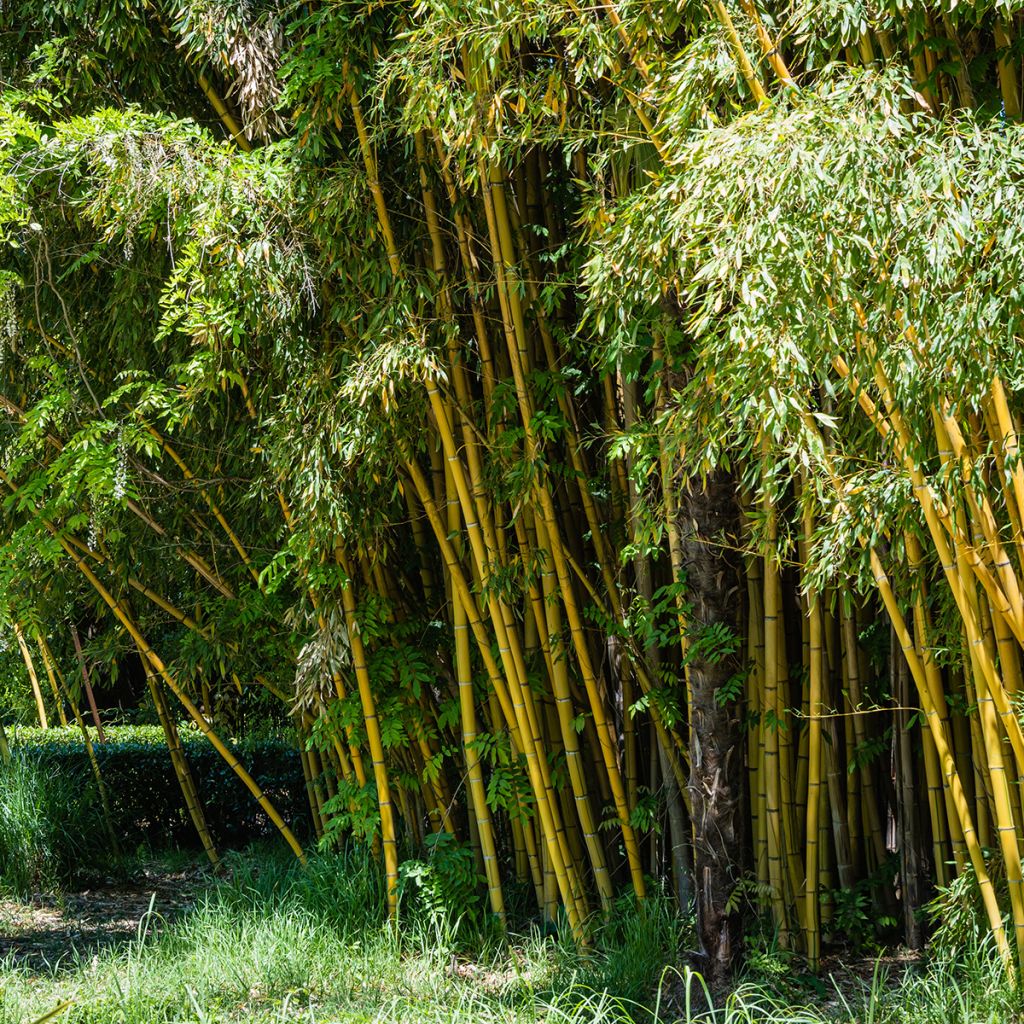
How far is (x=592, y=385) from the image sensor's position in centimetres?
377

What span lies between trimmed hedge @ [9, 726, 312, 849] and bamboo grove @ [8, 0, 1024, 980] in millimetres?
2125

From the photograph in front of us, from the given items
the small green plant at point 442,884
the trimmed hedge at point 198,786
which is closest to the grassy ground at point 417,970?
the small green plant at point 442,884

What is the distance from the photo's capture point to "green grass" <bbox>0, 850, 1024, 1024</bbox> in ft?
9.43

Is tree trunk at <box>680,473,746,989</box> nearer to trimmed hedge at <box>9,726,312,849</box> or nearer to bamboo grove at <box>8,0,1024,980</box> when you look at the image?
bamboo grove at <box>8,0,1024,980</box>

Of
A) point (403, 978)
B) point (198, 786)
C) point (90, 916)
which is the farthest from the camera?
point (198, 786)

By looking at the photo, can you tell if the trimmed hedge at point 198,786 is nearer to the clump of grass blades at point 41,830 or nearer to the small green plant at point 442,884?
the clump of grass blades at point 41,830

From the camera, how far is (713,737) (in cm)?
322

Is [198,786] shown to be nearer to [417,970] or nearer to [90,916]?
[90,916]

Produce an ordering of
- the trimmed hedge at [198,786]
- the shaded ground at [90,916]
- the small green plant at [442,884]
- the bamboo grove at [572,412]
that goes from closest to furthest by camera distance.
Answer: the bamboo grove at [572,412], the small green plant at [442,884], the shaded ground at [90,916], the trimmed hedge at [198,786]

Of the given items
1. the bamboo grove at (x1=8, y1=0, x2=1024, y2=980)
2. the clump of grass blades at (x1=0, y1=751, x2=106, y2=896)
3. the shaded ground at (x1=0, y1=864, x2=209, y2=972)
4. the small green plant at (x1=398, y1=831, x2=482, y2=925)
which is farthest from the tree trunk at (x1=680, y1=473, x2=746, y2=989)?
the clump of grass blades at (x1=0, y1=751, x2=106, y2=896)

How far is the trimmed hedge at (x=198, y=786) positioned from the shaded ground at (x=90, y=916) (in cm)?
62

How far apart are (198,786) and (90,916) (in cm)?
161

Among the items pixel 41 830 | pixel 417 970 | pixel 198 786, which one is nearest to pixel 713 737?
pixel 417 970

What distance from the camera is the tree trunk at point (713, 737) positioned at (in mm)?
3158
